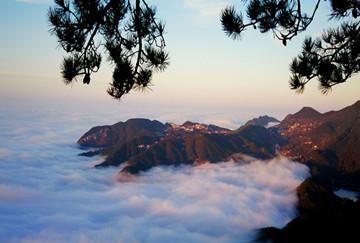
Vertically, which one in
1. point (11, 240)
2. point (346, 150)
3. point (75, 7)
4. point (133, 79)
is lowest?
point (11, 240)

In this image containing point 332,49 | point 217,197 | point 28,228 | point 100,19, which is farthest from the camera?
point 217,197

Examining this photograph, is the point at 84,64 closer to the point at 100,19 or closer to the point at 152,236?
the point at 100,19

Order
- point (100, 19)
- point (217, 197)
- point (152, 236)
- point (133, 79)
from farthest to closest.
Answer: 1. point (217, 197)
2. point (152, 236)
3. point (133, 79)
4. point (100, 19)

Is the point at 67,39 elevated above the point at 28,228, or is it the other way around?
the point at 67,39

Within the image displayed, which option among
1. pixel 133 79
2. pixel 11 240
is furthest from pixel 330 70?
pixel 11 240

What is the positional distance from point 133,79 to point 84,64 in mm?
777

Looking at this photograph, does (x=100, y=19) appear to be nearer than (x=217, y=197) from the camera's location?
Yes

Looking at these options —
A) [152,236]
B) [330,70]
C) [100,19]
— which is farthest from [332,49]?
[152,236]

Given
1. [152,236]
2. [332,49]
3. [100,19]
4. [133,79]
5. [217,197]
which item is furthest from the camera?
[217,197]

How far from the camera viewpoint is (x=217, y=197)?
18812 cm

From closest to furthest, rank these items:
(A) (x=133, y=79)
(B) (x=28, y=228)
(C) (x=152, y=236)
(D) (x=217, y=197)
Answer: (A) (x=133, y=79)
(C) (x=152, y=236)
(B) (x=28, y=228)
(D) (x=217, y=197)

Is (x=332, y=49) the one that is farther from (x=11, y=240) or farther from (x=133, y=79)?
(x=11, y=240)

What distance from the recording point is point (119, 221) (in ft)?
547

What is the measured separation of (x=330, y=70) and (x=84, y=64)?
3.65 meters
